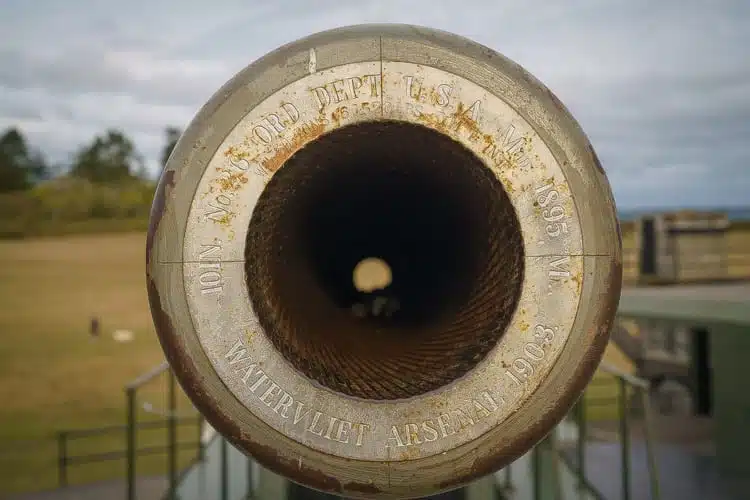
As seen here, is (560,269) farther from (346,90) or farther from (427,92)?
(346,90)

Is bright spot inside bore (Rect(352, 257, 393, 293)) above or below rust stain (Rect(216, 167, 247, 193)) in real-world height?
below

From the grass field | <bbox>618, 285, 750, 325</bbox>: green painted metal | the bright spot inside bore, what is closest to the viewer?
the bright spot inside bore

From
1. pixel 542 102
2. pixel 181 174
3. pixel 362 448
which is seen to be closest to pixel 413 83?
pixel 542 102

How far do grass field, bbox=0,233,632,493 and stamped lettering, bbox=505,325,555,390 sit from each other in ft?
16.5

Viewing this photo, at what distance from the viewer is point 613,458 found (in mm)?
5801

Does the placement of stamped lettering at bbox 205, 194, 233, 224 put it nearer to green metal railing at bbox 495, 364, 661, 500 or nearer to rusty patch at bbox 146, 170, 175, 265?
rusty patch at bbox 146, 170, 175, 265

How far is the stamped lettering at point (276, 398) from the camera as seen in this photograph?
1272 mm

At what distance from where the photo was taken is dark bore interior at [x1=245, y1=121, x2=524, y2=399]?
1.34 meters

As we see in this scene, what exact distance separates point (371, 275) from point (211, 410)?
135 cm

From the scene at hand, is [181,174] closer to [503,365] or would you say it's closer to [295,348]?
[295,348]

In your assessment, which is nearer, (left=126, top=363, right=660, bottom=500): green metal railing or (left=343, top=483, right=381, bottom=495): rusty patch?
(left=343, top=483, right=381, bottom=495): rusty patch

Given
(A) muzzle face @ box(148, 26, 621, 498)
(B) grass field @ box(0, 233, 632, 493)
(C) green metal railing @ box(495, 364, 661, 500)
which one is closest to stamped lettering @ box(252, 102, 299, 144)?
(A) muzzle face @ box(148, 26, 621, 498)

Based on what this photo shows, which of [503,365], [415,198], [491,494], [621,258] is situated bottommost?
[491,494]

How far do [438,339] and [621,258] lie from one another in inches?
17.9
